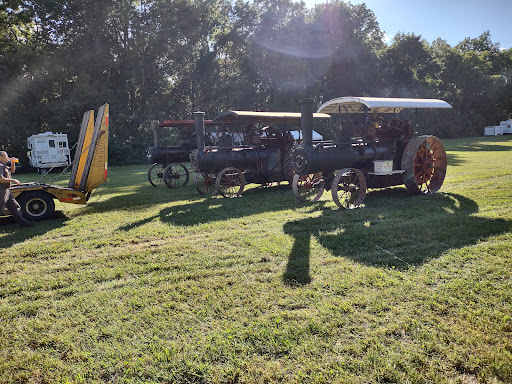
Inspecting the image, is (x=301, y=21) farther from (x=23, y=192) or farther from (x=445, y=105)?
(x=23, y=192)

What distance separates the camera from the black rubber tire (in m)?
7.13

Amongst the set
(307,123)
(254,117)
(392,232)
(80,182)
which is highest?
(254,117)

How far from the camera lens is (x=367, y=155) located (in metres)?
7.77

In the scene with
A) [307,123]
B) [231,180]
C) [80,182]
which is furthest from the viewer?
[231,180]

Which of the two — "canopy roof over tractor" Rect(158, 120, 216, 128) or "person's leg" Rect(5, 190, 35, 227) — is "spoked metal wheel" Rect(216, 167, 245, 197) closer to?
"canopy roof over tractor" Rect(158, 120, 216, 128)

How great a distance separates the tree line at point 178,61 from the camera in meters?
24.2

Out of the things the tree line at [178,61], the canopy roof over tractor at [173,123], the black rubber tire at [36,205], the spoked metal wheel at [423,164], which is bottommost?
the black rubber tire at [36,205]

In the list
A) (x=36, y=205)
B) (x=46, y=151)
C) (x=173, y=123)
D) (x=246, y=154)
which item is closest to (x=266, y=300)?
(x=36, y=205)

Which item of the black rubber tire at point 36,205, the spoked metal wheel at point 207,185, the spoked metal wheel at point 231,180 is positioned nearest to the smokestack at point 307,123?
the spoked metal wheel at point 231,180

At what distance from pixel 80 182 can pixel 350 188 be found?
5873 millimetres

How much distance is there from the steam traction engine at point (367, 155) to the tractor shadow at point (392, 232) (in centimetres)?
63

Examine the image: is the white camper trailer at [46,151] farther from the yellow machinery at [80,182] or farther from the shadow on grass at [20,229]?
the shadow on grass at [20,229]

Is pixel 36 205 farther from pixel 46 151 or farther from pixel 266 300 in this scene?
pixel 46 151

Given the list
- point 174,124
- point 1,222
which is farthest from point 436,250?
point 174,124
